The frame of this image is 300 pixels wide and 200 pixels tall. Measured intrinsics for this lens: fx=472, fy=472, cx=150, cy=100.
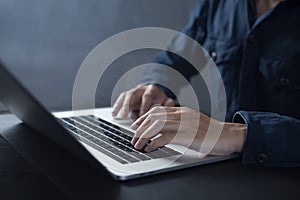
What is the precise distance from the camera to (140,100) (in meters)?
1.10

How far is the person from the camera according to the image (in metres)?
0.80

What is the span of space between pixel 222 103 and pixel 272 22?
0.27 metres

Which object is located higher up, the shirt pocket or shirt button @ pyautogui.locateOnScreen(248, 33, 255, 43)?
shirt button @ pyautogui.locateOnScreen(248, 33, 255, 43)

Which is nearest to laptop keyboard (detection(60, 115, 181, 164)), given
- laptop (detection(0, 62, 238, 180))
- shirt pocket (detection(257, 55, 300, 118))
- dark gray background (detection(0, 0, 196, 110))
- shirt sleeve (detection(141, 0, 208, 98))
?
laptop (detection(0, 62, 238, 180))

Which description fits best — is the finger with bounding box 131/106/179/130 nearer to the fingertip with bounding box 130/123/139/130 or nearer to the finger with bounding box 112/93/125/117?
the fingertip with bounding box 130/123/139/130

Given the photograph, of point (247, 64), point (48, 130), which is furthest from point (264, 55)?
point (48, 130)

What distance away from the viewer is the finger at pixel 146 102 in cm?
105

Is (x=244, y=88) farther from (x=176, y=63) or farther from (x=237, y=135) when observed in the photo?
(x=237, y=135)

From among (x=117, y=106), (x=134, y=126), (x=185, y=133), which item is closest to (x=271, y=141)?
(x=185, y=133)

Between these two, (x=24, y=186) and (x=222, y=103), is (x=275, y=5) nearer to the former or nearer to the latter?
(x=222, y=103)

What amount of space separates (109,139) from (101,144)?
3cm

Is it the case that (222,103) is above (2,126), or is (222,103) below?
below

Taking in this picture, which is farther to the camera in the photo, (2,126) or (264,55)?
(264,55)

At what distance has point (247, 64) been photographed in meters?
1.25
